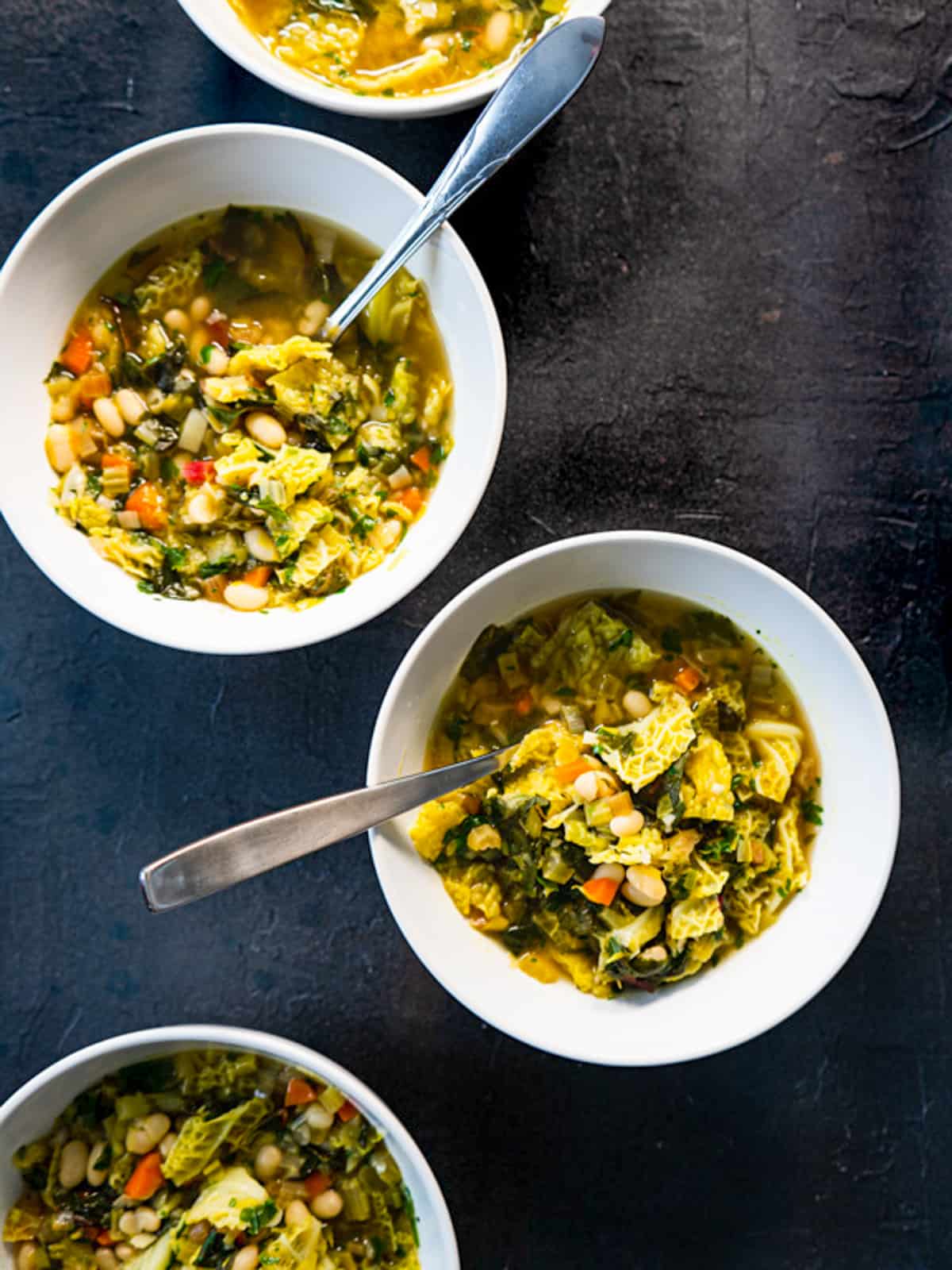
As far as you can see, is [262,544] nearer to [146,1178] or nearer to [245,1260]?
[146,1178]

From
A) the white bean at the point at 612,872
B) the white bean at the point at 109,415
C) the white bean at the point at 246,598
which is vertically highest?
the white bean at the point at 109,415

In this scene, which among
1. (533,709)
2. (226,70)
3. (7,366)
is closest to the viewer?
(7,366)

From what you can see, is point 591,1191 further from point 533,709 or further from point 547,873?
point 533,709

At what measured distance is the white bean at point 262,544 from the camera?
272cm

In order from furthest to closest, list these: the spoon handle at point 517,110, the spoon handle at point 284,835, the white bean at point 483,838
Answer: the white bean at point 483,838
the spoon handle at point 517,110
the spoon handle at point 284,835

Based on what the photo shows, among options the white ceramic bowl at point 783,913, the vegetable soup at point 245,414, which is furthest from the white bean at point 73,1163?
the vegetable soup at point 245,414

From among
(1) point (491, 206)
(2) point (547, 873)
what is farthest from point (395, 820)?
(1) point (491, 206)

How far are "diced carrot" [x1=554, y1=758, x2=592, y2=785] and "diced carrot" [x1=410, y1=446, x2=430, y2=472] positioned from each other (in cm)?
74

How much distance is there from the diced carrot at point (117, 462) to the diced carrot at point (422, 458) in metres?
0.64

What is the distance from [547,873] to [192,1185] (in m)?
1.17

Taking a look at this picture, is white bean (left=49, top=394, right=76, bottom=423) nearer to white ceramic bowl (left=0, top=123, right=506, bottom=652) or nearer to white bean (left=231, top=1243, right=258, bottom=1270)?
white ceramic bowl (left=0, top=123, right=506, bottom=652)

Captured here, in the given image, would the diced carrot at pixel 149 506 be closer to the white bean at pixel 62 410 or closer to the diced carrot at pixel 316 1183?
the white bean at pixel 62 410

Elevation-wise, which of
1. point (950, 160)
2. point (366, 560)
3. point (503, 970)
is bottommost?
point (503, 970)

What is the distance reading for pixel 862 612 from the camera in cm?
307
